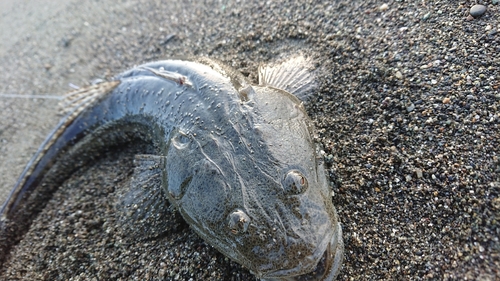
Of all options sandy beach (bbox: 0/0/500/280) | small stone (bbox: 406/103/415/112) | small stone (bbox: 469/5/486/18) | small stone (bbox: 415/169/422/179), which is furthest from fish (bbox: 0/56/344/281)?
small stone (bbox: 469/5/486/18)

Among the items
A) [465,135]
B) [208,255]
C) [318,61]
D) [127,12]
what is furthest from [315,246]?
[127,12]

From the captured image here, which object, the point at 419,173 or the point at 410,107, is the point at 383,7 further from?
the point at 419,173

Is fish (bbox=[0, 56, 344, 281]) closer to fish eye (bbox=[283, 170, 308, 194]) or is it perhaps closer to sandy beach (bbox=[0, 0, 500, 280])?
fish eye (bbox=[283, 170, 308, 194])

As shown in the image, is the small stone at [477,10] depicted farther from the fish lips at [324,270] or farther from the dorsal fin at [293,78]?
the fish lips at [324,270]

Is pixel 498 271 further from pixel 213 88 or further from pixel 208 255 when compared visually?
pixel 213 88

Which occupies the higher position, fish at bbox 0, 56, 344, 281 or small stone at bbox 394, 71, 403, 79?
fish at bbox 0, 56, 344, 281

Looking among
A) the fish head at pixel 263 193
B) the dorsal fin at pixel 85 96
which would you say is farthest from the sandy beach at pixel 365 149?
the dorsal fin at pixel 85 96

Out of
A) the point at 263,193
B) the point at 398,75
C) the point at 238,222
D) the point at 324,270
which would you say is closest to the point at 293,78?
the point at 398,75
